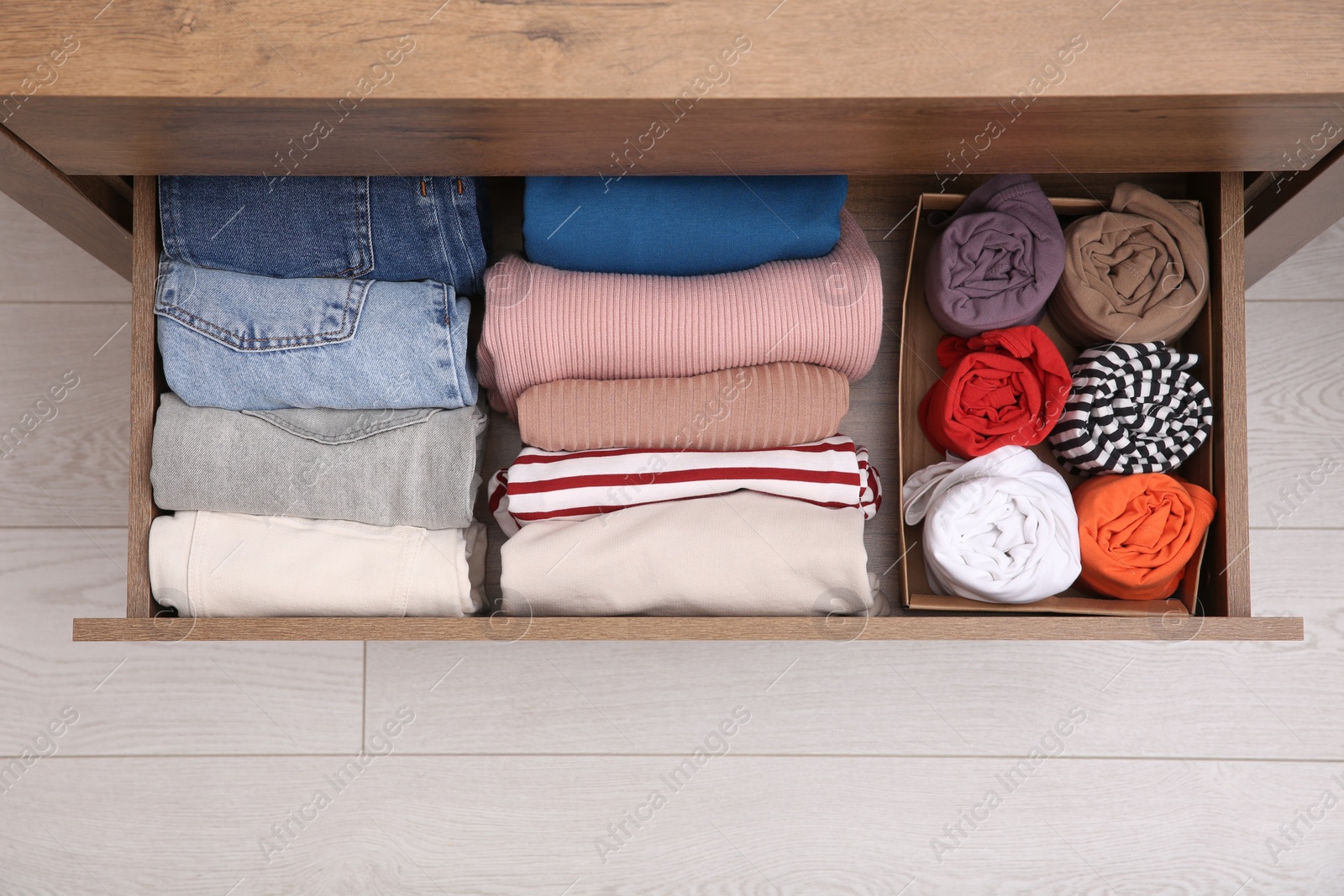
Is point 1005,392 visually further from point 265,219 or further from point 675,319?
point 265,219

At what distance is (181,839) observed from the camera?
0.92 m

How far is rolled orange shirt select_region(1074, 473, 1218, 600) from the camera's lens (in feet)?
2.20

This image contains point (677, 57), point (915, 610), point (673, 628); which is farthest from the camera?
point (915, 610)

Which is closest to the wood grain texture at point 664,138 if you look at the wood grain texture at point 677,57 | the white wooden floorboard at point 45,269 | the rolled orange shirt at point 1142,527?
the wood grain texture at point 677,57

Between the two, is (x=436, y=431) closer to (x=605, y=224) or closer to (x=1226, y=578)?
(x=605, y=224)

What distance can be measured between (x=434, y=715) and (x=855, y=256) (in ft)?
2.08

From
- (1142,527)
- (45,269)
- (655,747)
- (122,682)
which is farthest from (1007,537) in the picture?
(45,269)

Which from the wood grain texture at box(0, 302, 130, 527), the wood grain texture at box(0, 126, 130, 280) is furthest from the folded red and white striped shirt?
the wood grain texture at box(0, 302, 130, 527)

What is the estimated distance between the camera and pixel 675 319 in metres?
0.67

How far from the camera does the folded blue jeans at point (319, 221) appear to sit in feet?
2.11

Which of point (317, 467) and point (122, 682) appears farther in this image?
point (122, 682)

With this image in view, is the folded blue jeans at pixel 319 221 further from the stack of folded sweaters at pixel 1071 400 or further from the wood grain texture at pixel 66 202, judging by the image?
the stack of folded sweaters at pixel 1071 400

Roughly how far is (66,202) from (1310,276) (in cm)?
118

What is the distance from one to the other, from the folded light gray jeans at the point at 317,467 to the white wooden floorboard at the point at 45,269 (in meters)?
0.37
